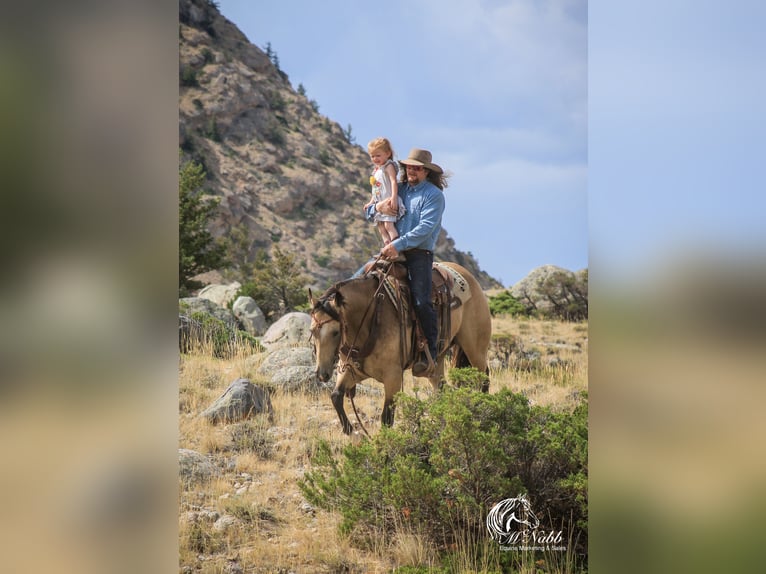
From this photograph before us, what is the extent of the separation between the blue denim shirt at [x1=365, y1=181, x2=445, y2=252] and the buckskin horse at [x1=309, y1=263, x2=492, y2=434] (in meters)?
0.33

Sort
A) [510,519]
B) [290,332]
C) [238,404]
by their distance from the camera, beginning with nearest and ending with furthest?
[510,519] < [238,404] < [290,332]

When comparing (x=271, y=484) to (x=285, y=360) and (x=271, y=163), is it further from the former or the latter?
(x=271, y=163)

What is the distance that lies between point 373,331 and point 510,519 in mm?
1718

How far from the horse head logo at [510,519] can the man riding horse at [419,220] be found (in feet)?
4.89

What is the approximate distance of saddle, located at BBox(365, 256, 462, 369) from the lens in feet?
16.3

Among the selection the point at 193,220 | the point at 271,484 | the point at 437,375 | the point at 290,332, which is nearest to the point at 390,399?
the point at 437,375

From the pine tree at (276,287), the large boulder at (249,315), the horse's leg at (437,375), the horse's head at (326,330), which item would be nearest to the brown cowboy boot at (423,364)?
the horse's leg at (437,375)

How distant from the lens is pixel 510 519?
153 inches

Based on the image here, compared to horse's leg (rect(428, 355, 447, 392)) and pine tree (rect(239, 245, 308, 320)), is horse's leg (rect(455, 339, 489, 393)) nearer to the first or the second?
horse's leg (rect(428, 355, 447, 392))
